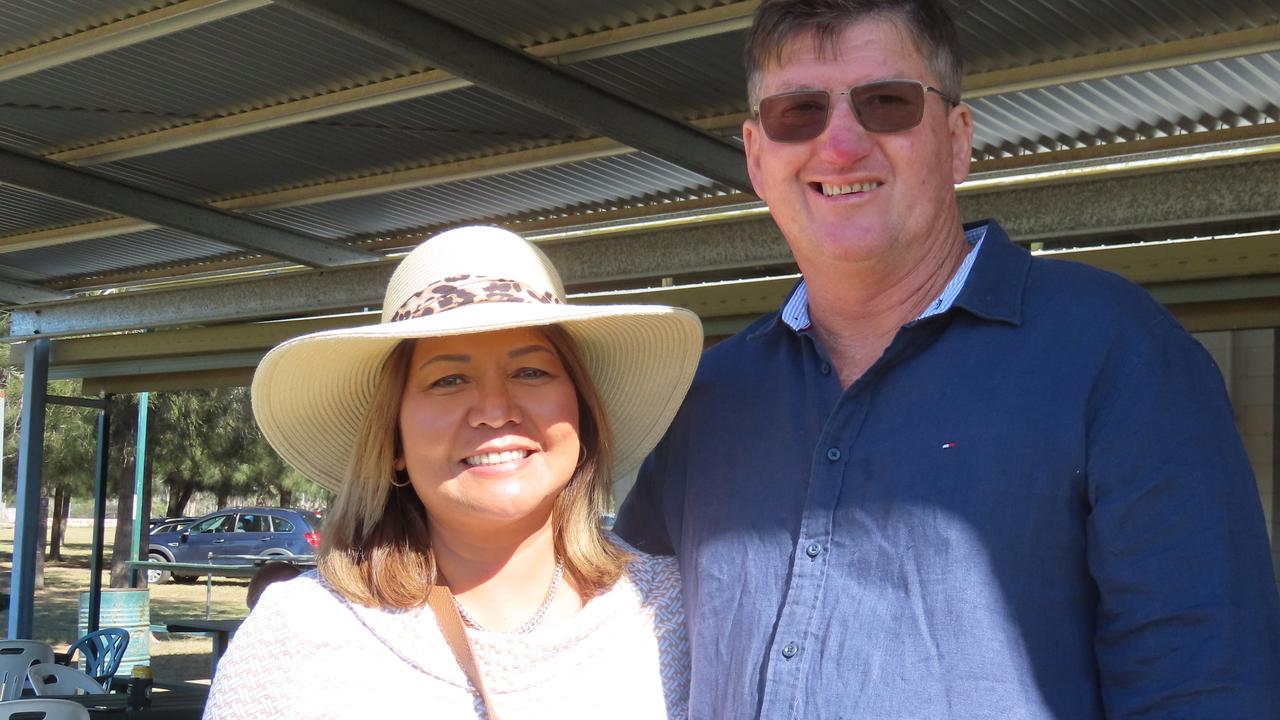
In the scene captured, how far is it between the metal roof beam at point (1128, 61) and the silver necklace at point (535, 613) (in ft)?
10.8

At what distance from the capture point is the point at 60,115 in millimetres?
5883

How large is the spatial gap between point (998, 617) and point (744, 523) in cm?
42

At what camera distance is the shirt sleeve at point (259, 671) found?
75.3 inches

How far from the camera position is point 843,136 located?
6.14 feet

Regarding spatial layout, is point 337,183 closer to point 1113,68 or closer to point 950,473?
Answer: point 1113,68

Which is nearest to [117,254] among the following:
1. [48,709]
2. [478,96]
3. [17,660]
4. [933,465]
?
[17,660]

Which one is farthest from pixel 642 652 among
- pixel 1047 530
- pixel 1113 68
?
pixel 1113 68

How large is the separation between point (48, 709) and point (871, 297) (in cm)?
536

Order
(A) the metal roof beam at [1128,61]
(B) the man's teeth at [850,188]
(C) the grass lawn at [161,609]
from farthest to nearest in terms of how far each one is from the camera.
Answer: (C) the grass lawn at [161,609] → (A) the metal roof beam at [1128,61] → (B) the man's teeth at [850,188]

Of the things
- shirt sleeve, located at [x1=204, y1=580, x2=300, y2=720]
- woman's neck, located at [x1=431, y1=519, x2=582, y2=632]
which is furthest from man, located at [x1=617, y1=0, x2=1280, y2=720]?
shirt sleeve, located at [x1=204, y1=580, x2=300, y2=720]

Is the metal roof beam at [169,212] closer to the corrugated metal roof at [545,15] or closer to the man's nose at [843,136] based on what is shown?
the corrugated metal roof at [545,15]

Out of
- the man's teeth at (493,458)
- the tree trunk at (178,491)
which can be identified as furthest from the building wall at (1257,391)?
the tree trunk at (178,491)

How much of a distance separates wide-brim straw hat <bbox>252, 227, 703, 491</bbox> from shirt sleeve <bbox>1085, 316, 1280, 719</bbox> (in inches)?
32.2

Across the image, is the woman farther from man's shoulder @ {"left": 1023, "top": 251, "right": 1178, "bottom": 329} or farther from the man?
man's shoulder @ {"left": 1023, "top": 251, "right": 1178, "bottom": 329}
